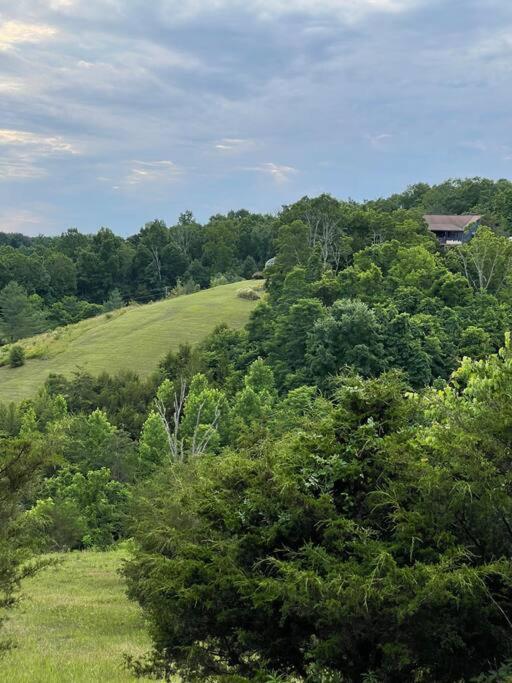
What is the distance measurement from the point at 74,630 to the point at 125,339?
56478 mm

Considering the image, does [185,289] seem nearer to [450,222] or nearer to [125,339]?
[125,339]

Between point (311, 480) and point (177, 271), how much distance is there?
10453 cm

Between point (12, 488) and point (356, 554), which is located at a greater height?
point (12, 488)

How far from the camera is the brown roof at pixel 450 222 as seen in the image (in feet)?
274

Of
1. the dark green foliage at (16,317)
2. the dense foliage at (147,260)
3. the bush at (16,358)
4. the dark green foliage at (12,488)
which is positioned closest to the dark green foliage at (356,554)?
the dark green foliage at (12,488)

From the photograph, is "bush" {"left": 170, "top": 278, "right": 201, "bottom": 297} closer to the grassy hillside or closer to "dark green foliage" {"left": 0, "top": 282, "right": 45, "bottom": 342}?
the grassy hillside

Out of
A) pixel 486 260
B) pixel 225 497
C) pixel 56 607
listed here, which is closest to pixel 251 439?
pixel 225 497

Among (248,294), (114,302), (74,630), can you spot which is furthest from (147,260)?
(74,630)

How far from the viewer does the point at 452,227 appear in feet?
275

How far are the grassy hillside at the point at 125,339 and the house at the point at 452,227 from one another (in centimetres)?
2299

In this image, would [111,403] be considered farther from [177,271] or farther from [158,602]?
[177,271]

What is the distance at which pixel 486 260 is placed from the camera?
58062mm

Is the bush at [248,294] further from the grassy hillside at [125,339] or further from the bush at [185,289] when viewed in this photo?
the bush at [185,289]

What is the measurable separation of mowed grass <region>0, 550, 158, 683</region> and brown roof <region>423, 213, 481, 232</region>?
225 feet
